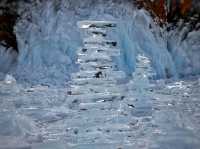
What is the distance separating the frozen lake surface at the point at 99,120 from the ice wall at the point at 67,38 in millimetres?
90

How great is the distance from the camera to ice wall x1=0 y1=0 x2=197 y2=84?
213 centimetres

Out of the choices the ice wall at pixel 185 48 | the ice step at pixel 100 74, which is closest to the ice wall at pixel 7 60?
the ice step at pixel 100 74

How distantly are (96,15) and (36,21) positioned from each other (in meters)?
0.29

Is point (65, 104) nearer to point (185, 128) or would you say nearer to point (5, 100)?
point (5, 100)

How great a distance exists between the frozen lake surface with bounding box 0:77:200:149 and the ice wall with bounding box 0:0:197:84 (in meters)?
0.09

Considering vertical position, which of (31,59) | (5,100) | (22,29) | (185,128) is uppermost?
(22,29)

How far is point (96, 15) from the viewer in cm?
216

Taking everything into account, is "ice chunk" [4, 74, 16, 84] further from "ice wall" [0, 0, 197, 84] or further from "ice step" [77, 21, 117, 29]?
"ice step" [77, 21, 117, 29]

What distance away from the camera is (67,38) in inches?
84.9

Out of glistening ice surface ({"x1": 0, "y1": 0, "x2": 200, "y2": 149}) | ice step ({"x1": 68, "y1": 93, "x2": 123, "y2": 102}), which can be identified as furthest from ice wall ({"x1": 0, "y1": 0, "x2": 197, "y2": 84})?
ice step ({"x1": 68, "y1": 93, "x2": 123, "y2": 102})

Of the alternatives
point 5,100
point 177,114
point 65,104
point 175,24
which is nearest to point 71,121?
point 65,104

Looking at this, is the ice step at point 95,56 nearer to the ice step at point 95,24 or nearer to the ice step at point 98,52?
the ice step at point 98,52

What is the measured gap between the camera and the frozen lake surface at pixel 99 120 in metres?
2.04

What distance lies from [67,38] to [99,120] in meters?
0.41
